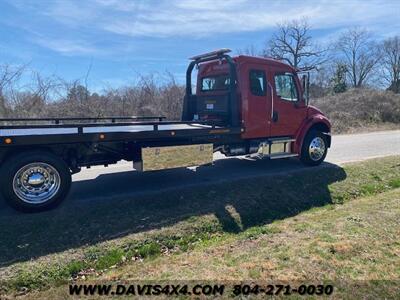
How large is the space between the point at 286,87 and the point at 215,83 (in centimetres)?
167

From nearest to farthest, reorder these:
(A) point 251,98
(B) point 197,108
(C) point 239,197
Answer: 1. (C) point 239,197
2. (A) point 251,98
3. (B) point 197,108

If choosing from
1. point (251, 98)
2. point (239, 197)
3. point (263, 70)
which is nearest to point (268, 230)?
point (239, 197)

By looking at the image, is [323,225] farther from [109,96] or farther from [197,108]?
[109,96]

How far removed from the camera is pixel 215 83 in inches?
341

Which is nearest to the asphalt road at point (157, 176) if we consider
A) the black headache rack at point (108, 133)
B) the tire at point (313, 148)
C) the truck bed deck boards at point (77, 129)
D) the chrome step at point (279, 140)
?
the tire at point (313, 148)

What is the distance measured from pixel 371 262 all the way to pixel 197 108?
584cm

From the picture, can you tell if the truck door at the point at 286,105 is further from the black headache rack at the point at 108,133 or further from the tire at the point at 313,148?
the black headache rack at the point at 108,133

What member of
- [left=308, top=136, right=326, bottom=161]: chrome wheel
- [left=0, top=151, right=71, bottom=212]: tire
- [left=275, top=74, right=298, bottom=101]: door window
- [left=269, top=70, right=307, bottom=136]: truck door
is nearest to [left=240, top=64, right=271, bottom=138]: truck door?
[left=269, top=70, right=307, bottom=136]: truck door

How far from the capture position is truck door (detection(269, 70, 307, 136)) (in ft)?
27.5

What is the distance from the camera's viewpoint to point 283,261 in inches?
170

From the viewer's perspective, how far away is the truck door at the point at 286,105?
8.39 m

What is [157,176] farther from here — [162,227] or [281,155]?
[281,155]

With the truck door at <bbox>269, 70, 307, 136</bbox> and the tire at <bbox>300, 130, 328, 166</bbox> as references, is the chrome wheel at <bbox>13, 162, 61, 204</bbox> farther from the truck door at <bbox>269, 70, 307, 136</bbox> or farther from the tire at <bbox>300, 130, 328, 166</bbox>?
the tire at <bbox>300, 130, 328, 166</bbox>

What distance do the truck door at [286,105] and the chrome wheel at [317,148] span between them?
2.00 feet
